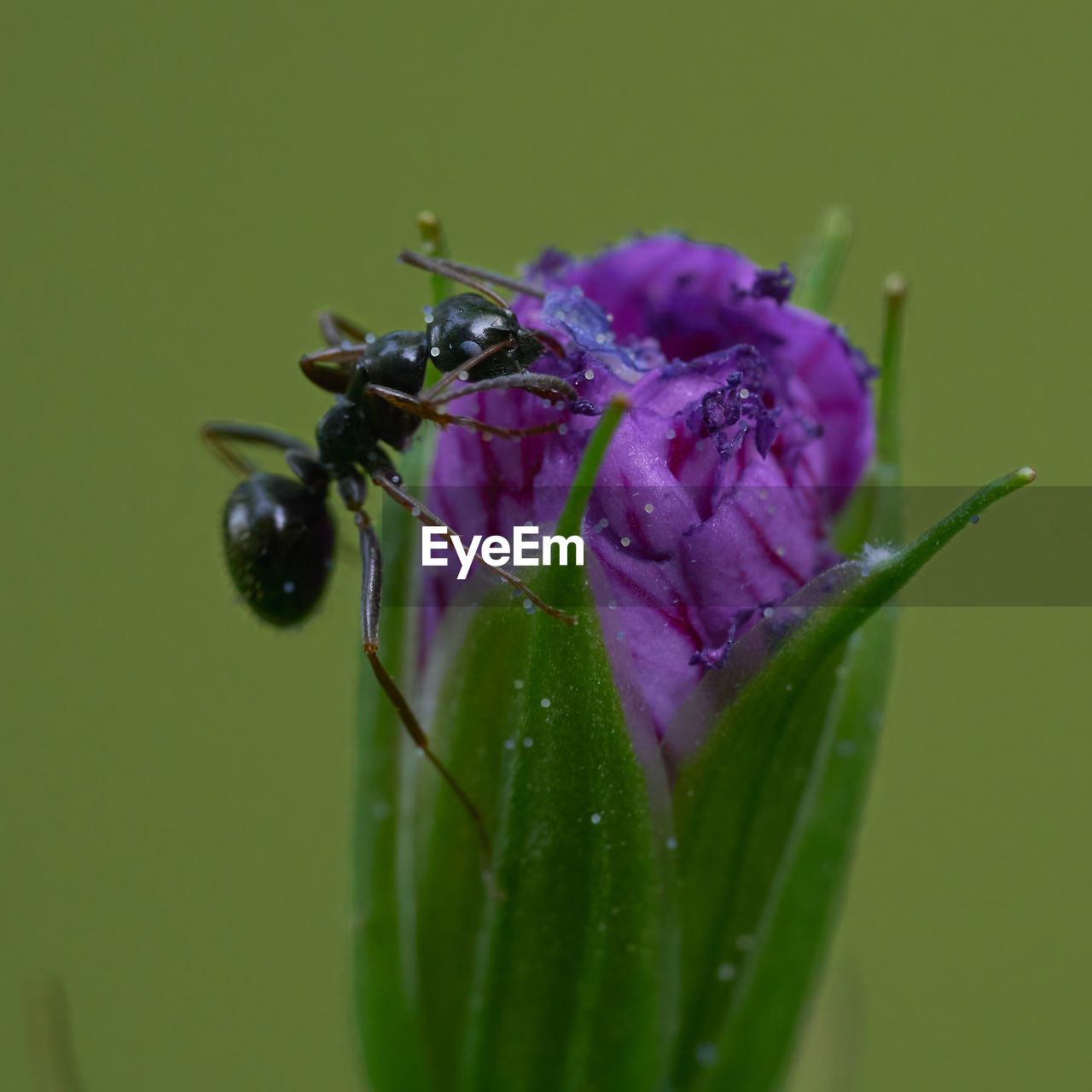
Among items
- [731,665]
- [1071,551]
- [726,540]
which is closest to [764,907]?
[731,665]

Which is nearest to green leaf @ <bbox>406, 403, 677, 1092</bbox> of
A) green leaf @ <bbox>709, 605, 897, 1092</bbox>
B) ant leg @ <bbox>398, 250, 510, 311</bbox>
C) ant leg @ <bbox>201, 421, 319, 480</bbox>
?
green leaf @ <bbox>709, 605, 897, 1092</bbox>

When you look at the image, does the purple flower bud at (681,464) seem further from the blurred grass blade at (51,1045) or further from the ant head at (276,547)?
the blurred grass blade at (51,1045)

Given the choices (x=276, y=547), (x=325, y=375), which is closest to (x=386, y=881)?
(x=276, y=547)

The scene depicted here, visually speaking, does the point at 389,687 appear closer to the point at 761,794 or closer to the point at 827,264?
the point at 761,794

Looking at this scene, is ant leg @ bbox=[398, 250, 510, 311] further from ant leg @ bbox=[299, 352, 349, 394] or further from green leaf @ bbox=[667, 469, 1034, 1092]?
green leaf @ bbox=[667, 469, 1034, 1092]

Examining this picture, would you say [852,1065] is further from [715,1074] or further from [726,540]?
[726,540]
